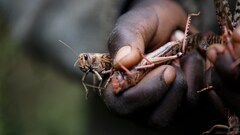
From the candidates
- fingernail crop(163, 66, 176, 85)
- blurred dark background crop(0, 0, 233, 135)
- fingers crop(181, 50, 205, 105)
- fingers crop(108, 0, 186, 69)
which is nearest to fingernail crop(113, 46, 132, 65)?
fingers crop(108, 0, 186, 69)

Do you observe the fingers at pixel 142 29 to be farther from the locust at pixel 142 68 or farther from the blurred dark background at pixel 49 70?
the blurred dark background at pixel 49 70

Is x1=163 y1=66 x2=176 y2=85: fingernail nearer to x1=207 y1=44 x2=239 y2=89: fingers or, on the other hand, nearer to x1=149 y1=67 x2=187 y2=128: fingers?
x1=149 y1=67 x2=187 y2=128: fingers

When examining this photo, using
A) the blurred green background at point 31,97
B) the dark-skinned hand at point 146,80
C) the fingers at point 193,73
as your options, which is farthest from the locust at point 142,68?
the blurred green background at point 31,97

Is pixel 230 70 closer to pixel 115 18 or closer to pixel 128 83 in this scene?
pixel 128 83

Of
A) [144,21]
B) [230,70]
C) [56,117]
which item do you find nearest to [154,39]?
[144,21]

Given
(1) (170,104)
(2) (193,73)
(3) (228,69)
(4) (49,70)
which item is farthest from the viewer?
(4) (49,70)

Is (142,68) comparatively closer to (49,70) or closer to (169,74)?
(169,74)

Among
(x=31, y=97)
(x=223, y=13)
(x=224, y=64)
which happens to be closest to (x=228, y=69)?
(x=224, y=64)
